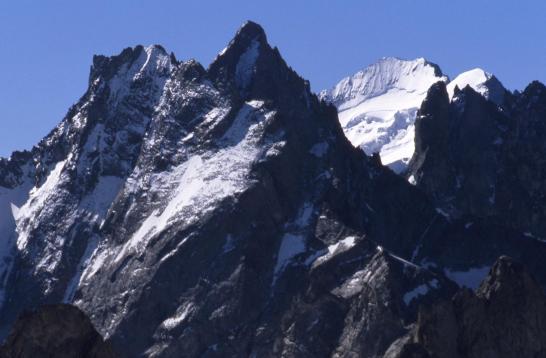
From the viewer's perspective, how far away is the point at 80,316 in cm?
19600

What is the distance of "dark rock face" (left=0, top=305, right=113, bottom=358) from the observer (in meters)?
193

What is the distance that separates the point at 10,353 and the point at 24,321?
3.55 metres

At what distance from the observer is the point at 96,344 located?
19212cm

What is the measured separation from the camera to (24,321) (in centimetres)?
19525

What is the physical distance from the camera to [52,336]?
194000 millimetres

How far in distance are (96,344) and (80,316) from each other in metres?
4.68

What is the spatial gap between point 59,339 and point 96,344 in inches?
149

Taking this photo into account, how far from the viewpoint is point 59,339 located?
19412 centimetres

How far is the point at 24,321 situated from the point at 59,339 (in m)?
3.50

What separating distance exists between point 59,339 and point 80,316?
9.95ft

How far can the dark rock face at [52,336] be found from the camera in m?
193

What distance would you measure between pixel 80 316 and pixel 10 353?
22.7 ft
